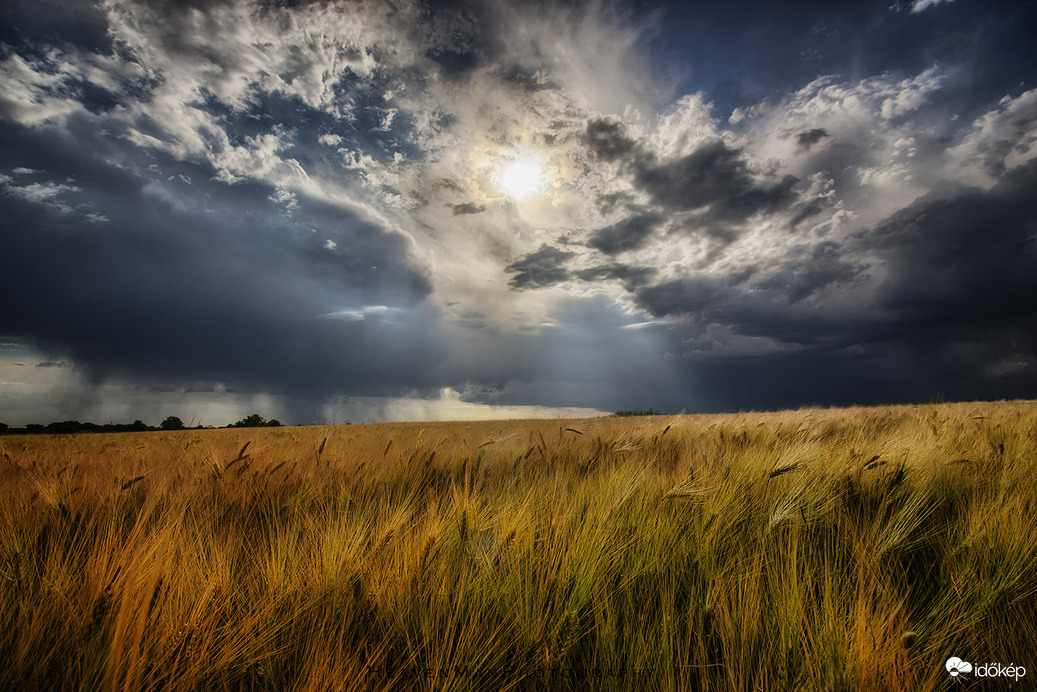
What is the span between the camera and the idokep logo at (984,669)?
107cm

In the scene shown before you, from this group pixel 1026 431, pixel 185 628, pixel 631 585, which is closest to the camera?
pixel 185 628

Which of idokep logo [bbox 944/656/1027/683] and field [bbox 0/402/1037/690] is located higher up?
field [bbox 0/402/1037/690]

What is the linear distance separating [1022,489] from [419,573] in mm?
3417

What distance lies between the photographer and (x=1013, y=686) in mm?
1111

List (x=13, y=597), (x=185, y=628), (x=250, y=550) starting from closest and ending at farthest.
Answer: (x=185, y=628) < (x=13, y=597) < (x=250, y=550)

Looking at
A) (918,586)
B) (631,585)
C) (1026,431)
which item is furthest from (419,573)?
(1026,431)

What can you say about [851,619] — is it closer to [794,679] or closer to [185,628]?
[794,679]

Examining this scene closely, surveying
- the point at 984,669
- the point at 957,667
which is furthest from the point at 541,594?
the point at 984,669

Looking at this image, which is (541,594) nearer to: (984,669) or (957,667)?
(957,667)

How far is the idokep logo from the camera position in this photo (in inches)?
41.9

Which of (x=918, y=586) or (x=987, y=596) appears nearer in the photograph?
(x=987, y=596)

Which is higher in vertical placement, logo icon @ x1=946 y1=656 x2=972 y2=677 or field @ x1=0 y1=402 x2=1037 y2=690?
field @ x1=0 y1=402 x2=1037 y2=690

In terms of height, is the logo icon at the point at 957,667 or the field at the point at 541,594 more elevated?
the field at the point at 541,594

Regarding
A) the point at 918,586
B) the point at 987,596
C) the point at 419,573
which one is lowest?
the point at 918,586
